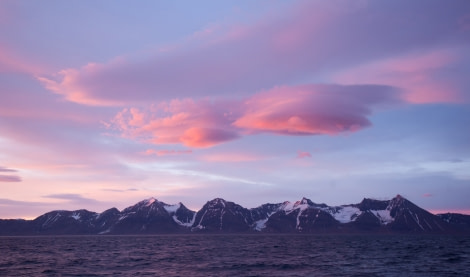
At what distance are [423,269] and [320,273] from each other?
1941 centimetres

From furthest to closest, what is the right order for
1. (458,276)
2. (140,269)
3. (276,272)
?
(140,269)
(276,272)
(458,276)

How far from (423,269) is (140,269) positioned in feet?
151

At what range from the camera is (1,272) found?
65125 millimetres

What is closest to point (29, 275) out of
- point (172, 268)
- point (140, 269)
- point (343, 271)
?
point (140, 269)

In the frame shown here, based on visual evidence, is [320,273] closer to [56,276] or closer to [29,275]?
[56,276]

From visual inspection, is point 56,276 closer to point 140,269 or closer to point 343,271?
point 140,269

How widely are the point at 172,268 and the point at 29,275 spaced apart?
69.8 ft

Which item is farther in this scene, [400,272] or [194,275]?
[400,272]

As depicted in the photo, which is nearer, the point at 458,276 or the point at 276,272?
the point at 458,276

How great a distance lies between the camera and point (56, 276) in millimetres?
59719

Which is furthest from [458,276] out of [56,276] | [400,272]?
[56,276]

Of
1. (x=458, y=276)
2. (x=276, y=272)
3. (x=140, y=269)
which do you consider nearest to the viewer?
(x=458, y=276)

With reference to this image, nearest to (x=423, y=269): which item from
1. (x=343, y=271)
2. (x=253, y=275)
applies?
(x=343, y=271)

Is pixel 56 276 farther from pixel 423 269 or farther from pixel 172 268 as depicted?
pixel 423 269
